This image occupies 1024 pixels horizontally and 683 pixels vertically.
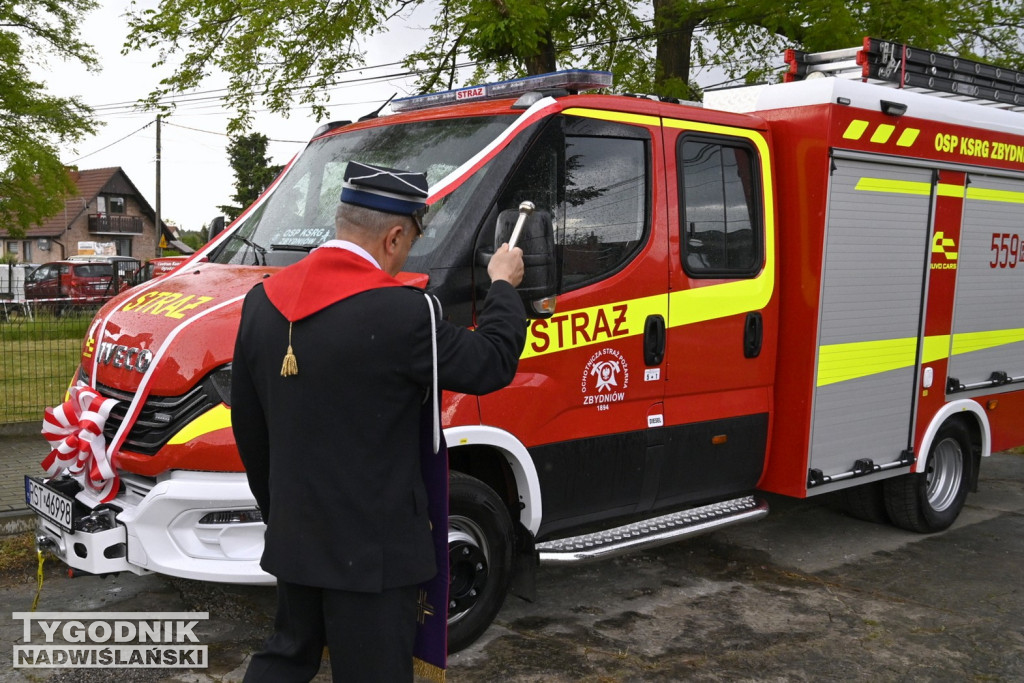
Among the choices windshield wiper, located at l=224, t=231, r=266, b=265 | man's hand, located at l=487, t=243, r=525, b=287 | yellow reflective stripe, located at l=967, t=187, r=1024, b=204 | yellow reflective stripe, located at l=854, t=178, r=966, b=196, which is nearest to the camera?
man's hand, located at l=487, t=243, r=525, b=287

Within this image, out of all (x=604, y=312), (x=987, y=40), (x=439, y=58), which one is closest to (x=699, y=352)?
(x=604, y=312)

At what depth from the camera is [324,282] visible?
2.59 m

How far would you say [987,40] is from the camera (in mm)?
12672

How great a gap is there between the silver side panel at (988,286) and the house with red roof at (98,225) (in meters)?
60.6

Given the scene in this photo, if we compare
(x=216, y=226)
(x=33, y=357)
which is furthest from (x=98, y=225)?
(x=216, y=226)

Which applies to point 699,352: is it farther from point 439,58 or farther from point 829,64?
point 439,58

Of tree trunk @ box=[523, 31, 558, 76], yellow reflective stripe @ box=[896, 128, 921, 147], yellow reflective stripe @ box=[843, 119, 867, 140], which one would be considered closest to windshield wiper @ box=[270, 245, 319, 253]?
yellow reflective stripe @ box=[843, 119, 867, 140]

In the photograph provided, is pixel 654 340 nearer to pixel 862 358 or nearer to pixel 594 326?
pixel 594 326

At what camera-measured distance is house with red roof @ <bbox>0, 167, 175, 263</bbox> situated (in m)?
61.8

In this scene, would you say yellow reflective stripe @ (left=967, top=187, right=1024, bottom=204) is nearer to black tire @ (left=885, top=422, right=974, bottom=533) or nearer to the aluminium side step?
black tire @ (left=885, top=422, right=974, bottom=533)

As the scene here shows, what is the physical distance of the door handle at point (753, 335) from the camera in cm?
551

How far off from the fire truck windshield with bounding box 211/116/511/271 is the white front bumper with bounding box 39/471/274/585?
1.23 m

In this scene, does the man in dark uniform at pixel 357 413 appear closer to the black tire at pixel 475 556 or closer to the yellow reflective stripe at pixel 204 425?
the yellow reflective stripe at pixel 204 425

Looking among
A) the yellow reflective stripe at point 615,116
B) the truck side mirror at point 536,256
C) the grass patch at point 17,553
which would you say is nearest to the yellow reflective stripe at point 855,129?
the yellow reflective stripe at point 615,116
